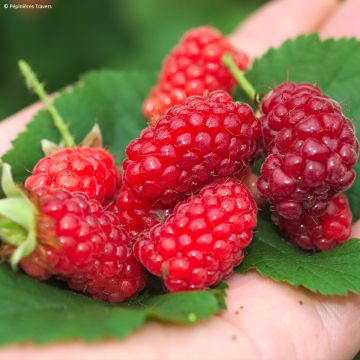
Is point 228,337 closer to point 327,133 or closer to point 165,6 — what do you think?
point 327,133

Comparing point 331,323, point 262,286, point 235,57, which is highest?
point 235,57

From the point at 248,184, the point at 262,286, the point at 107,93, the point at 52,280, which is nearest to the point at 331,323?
the point at 262,286

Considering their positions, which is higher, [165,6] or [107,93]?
[165,6]

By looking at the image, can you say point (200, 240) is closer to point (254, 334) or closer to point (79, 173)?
point (254, 334)

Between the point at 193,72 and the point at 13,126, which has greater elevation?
the point at 193,72

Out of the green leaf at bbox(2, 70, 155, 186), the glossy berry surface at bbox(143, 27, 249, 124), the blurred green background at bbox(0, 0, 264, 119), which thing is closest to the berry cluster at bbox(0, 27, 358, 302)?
the green leaf at bbox(2, 70, 155, 186)

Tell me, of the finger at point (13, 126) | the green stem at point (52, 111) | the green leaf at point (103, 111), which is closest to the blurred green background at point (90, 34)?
the finger at point (13, 126)

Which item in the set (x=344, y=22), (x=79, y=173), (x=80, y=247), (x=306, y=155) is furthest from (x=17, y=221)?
(x=344, y=22)

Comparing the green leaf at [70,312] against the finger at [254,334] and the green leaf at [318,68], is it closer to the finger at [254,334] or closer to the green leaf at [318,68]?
the finger at [254,334]

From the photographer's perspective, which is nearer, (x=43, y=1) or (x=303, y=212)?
(x=303, y=212)
